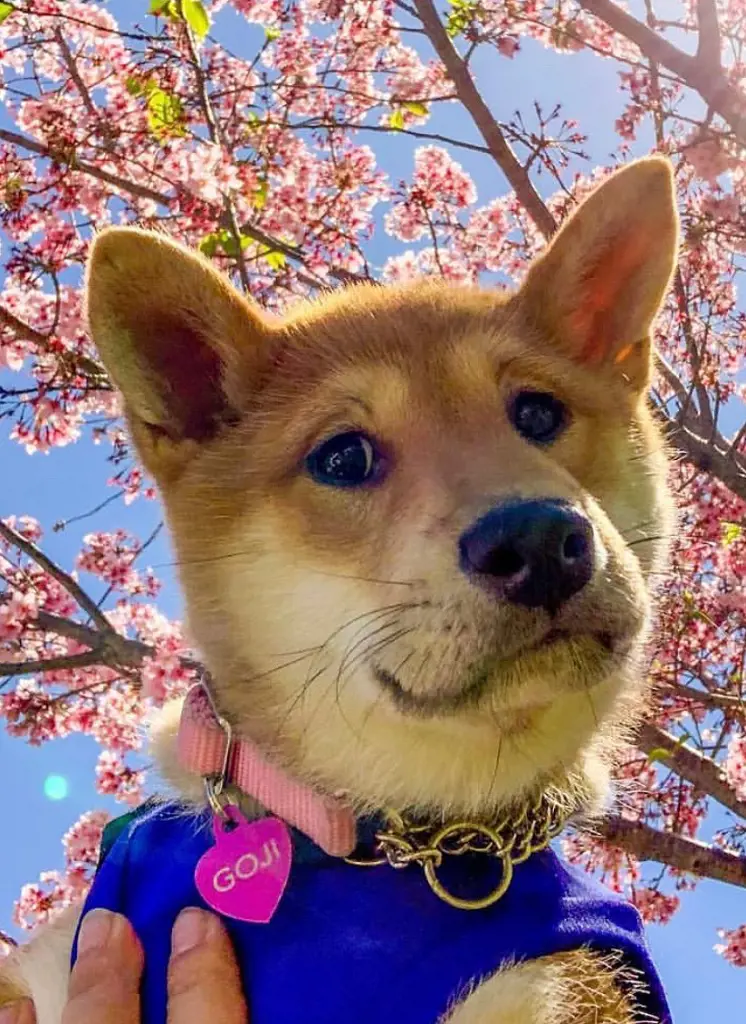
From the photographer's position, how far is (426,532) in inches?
73.4

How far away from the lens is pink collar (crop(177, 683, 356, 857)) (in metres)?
2.05

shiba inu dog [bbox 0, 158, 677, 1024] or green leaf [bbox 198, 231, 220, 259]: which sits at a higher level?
green leaf [bbox 198, 231, 220, 259]

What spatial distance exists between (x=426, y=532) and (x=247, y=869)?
A: 79cm

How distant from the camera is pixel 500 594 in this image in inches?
67.2

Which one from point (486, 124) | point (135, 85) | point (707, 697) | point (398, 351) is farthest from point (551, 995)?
point (135, 85)

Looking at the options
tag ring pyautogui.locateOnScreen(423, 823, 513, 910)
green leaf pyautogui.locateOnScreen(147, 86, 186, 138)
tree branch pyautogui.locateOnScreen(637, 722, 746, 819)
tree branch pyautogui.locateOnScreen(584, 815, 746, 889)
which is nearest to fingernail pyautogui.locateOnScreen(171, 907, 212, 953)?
tag ring pyautogui.locateOnScreen(423, 823, 513, 910)

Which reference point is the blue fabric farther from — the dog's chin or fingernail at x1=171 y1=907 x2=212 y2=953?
the dog's chin

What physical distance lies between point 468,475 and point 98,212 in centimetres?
485

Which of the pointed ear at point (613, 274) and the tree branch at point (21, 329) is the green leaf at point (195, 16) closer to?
the tree branch at point (21, 329)

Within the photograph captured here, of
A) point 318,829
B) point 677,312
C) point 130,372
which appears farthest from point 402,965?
point 677,312

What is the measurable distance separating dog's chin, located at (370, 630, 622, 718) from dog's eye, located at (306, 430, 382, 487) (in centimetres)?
48

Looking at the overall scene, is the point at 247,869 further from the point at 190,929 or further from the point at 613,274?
the point at 613,274

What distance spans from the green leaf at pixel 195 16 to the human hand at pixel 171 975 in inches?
170

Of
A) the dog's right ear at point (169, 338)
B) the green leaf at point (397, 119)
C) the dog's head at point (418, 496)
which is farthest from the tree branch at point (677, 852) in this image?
the green leaf at point (397, 119)
